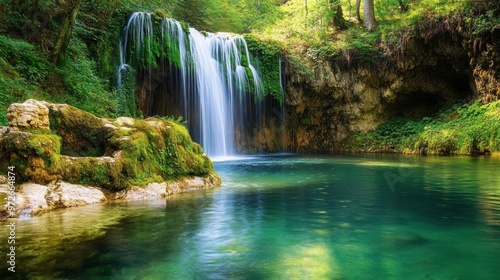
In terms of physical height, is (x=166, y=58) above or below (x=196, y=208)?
above

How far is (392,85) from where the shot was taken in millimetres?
26547

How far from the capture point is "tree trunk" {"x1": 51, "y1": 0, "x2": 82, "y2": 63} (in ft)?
39.2

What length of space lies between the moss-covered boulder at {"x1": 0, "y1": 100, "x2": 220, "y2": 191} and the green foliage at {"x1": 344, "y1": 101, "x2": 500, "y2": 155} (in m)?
15.6

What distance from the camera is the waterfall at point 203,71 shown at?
18250mm

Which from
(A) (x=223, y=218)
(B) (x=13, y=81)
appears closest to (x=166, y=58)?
(B) (x=13, y=81)

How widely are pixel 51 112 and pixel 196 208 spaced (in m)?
3.70

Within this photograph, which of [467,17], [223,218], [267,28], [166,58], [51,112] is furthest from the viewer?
[267,28]

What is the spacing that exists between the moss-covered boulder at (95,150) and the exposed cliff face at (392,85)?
18.1 metres

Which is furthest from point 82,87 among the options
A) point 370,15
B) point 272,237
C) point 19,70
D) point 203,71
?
point 370,15

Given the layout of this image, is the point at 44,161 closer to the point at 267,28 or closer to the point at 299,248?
the point at 299,248

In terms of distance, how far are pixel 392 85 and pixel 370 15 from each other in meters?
5.19

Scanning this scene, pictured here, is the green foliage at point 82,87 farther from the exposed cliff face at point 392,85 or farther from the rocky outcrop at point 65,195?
the exposed cliff face at point 392,85

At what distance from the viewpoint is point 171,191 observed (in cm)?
872

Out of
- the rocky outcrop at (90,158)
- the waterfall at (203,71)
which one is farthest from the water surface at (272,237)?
the waterfall at (203,71)
